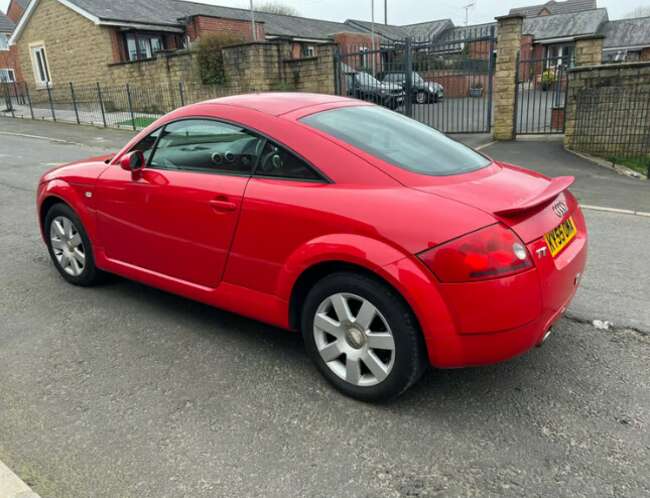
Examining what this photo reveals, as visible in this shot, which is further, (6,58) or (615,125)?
(6,58)

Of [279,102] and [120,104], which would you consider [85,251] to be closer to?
[279,102]

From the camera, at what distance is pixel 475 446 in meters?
2.53

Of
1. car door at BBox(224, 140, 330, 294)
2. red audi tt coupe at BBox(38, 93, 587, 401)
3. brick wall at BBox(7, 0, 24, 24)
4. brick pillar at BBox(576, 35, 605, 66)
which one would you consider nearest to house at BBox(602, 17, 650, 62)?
brick pillar at BBox(576, 35, 605, 66)

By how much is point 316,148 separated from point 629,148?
9.54m

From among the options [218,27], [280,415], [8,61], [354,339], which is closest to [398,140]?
[354,339]

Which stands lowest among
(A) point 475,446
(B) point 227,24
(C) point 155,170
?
(A) point 475,446

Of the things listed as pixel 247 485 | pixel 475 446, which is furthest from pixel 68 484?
pixel 475 446

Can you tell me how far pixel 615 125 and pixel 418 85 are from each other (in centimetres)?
552

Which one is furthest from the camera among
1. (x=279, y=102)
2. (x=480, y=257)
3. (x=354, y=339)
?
(x=279, y=102)

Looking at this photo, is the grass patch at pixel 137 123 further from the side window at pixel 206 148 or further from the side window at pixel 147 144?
the side window at pixel 206 148

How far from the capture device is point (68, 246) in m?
4.46

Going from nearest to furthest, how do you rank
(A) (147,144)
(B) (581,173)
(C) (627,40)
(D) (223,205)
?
(D) (223,205)
(A) (147,144)
(B) (581,173)
(C) (627,40)

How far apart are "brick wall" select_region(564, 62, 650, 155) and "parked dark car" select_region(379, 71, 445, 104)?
→ 4.21 metres

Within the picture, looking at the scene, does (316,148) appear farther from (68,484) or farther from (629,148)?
(629,148)
